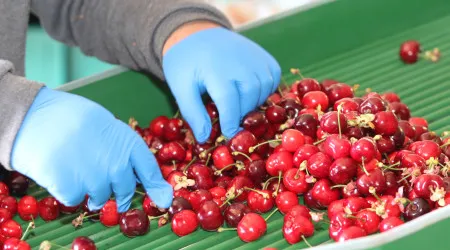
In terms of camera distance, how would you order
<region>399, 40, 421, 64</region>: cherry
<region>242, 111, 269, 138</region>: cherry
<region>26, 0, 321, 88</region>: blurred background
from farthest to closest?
<region>26, 0, 321, 88</region>: blurred background < <region>399, 40, 421, 64</region>: cherry < <region>242, 111, 269, 138</region>: cherry

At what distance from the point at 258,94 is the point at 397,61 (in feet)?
1.80

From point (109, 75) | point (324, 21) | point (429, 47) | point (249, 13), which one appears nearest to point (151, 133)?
point (109, 75)

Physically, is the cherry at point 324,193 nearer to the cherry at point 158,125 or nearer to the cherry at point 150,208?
the cherry at point 150,208

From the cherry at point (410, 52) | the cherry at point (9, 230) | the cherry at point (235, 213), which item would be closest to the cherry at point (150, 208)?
the cherry at point (235, 213)

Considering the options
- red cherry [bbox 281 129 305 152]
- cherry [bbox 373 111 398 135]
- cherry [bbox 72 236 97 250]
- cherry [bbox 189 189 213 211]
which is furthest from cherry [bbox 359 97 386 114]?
cherry [bbox 72 236 97 250]

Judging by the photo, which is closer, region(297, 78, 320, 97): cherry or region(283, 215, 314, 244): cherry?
region(283, 215, 314, 244): cherry

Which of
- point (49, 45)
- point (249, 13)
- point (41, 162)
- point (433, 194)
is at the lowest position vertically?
point (49, 45)

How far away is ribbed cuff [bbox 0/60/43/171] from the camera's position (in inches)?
57.3

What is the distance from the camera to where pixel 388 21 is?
7.34 feet

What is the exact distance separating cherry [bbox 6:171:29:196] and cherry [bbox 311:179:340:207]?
640 mm

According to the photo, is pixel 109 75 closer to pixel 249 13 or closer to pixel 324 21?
pixel 324 21

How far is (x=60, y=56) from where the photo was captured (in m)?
3.17

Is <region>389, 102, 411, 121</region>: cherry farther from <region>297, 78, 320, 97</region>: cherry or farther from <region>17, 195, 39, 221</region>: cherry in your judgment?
<region>17, 195, 39, 221</region>: cherry

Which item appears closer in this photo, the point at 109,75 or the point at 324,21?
the point at 109,75
